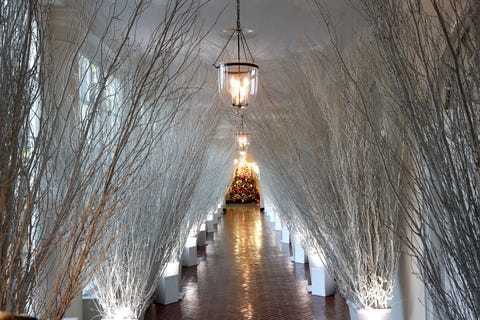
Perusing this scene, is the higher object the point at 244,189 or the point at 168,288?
the point at 244,189

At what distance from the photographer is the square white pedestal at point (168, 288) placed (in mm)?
6684

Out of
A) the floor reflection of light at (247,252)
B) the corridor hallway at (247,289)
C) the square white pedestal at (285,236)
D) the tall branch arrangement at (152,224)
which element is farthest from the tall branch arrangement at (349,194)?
the square white pedestal at (285,236)

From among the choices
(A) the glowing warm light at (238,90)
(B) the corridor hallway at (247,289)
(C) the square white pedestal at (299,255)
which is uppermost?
(A) the glowing warm light at (238,90)

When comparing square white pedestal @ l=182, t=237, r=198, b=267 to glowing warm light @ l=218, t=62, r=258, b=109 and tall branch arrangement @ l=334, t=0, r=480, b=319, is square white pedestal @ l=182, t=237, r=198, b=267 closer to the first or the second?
glowing warm light @ l=218, t=62, r=258, b=109

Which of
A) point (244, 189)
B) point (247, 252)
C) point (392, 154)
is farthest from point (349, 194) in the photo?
point (244, 189)

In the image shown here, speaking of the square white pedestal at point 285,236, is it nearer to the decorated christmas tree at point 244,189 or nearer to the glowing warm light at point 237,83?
the glowing warm light at point 237,83

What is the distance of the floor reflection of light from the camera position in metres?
6.69

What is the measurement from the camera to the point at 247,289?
7.46m

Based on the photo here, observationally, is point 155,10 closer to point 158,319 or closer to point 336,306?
point 158,319

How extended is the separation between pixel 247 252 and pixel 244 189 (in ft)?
58.9

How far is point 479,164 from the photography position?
1484 millimetres

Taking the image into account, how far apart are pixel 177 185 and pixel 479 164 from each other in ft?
12.3

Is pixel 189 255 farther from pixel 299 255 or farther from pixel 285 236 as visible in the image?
pixel 285 236

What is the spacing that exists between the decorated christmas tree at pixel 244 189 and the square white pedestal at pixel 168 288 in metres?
22.0
